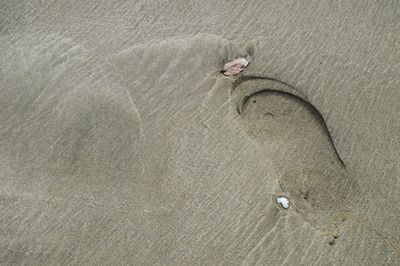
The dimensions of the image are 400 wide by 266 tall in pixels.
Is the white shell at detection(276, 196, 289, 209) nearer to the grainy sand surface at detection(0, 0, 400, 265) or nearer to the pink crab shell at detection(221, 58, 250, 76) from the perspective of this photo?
the grainy sand surface at detection(0, 0, 400, 265)

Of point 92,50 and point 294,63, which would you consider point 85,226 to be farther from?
point 294,63

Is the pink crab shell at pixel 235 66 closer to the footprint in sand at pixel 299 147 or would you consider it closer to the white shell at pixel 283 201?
the footprint in sand at pixel 299 147

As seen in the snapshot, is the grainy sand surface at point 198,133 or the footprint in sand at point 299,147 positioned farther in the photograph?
the footprint in sand at point 299,147

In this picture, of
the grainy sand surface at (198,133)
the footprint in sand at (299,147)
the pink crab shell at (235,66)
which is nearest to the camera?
the grainy sand surface at (198,133)

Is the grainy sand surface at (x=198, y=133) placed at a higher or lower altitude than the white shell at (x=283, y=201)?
higher

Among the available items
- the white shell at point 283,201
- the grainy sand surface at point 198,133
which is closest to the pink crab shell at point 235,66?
the grainy sand surface at point 198,133

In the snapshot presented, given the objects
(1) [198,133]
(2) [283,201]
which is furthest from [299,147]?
(1) [198,133]

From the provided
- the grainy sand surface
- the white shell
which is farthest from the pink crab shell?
the white shell
